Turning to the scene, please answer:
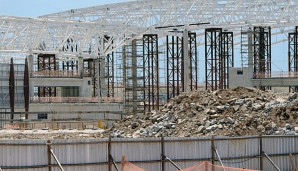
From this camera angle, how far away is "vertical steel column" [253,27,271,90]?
261ft

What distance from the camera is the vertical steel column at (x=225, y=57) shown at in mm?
82750

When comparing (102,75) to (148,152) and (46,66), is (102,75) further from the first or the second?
(148,152)

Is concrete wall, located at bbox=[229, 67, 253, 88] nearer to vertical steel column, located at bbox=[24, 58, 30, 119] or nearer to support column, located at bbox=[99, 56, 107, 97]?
support column, located at bbox=[99, 56, 107, 97]

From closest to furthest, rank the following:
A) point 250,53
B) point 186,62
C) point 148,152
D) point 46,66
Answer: point 148,152 → point 250,53 → point 186,62 → point 46,66

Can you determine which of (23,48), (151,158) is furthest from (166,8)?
(151,158)

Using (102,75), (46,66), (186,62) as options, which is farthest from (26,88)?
(46,66)

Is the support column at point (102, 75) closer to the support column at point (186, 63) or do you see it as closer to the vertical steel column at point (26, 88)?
the vertical steel column at point (26, 88)

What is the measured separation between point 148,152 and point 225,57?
59.5 meters

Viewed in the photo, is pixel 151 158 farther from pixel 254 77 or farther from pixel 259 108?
pixel 254 77

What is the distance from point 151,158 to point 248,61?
5331 cm

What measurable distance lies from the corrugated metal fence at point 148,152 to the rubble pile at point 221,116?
3854 millimetres

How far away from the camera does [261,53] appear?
81.0 m

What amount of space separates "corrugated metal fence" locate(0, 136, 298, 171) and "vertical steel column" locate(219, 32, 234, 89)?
52966 millimetres

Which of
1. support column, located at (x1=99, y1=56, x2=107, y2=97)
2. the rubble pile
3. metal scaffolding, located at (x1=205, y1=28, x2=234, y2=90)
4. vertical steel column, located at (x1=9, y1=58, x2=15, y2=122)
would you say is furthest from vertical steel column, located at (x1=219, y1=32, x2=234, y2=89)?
the rubble pile
